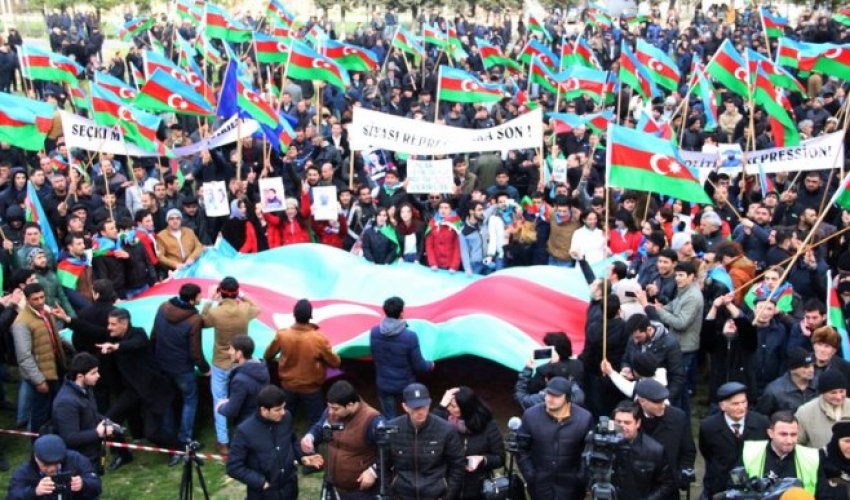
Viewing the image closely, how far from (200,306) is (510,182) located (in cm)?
600

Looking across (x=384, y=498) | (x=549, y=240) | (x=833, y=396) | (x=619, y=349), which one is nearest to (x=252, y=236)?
(x=549, y=240)

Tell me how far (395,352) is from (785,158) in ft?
20.1

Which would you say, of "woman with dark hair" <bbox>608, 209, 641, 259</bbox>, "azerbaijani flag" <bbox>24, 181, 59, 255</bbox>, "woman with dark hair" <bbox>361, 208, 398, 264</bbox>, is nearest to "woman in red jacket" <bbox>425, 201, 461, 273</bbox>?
"woman with dark hair" <bbox>361, 208, 398, 264</bbox>

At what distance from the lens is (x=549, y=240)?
1230 cm

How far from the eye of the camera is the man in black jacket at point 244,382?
812 cm

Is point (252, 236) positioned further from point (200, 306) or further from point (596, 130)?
point (596, 130)

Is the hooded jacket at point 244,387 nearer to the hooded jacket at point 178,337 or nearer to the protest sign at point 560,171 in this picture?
the hooded jacket at point 178,337


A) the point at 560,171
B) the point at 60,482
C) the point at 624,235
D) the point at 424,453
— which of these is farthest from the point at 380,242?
the point at 60,482

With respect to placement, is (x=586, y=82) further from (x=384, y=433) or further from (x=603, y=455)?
(x=603, y=455)

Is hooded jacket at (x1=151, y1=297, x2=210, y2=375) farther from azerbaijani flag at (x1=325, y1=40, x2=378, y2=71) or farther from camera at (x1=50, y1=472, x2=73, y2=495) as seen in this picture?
azerbaijani flag at (x1=325, y1=40, x2=378, y2=71)

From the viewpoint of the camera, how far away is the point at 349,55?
18.8m

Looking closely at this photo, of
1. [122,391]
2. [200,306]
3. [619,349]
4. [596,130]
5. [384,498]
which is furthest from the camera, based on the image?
[596,130]

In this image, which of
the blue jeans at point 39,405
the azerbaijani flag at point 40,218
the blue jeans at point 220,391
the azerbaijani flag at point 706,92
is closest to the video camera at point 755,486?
the blue jeans at point 220,391

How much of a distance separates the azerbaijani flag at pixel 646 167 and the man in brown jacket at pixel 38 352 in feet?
16.0
